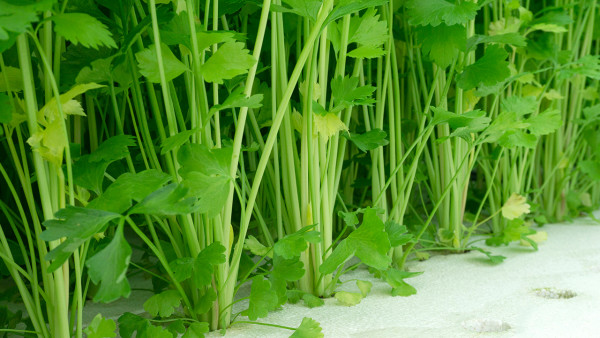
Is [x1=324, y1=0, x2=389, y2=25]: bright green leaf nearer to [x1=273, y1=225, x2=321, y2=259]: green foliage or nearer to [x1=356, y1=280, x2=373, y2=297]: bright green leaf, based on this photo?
[x1=273, y1=225, x2=321, y2=259]: green foliage

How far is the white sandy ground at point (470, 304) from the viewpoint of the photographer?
852 mm

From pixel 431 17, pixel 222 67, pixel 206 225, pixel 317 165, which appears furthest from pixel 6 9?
pixel 431 17

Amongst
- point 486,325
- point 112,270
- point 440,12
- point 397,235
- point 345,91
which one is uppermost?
point 440,12

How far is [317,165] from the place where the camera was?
0.92 m

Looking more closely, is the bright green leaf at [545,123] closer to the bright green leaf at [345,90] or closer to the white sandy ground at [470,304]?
the white sandy ground at [470,304]

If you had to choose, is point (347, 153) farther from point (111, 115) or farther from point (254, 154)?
point (111, 115)

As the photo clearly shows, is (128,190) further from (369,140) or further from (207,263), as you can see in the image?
(369,140)

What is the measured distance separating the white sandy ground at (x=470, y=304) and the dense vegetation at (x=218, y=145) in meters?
0.03

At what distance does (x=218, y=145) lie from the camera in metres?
0.80

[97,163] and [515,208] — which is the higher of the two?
[97,163]

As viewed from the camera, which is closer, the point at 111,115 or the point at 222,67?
the point at 222,67

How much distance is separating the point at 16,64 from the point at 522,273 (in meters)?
0.95

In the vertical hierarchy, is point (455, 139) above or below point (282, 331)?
above

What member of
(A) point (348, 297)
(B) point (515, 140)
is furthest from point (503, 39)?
(A) point (348, 297)
